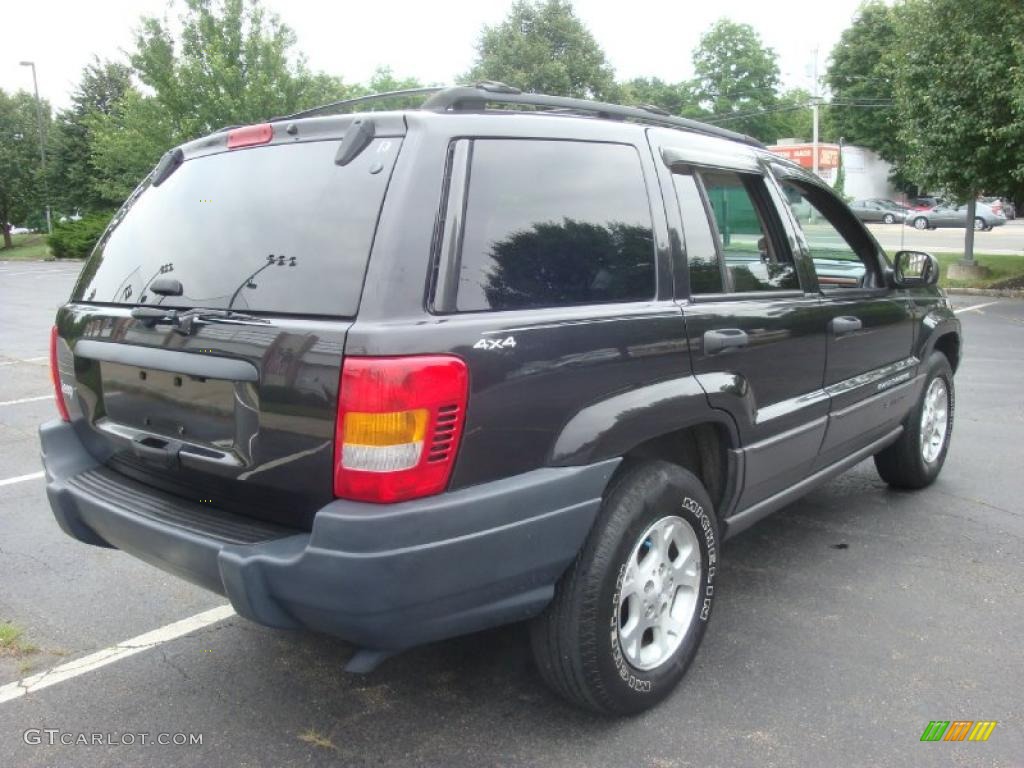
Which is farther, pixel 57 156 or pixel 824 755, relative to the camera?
pixel 57 156

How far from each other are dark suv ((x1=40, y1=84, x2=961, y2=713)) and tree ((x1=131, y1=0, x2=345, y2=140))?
22.3m

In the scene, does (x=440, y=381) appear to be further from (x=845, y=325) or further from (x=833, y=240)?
(x=833, y=240)

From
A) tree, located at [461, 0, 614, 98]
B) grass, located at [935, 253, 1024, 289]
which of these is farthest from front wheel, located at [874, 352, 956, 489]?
tree, located at [461, 0, 614, 98]

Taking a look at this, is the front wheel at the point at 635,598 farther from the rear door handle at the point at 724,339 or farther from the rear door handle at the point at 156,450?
the rear door handle at the point at 156,450

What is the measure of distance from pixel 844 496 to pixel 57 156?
44.1 metres

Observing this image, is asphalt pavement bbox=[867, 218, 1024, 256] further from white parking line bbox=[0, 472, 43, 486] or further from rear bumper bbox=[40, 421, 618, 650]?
rear bumper bbox=[40, 421, 618, 650]

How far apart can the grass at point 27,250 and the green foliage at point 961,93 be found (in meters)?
32.6

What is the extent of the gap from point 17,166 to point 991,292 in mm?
43963

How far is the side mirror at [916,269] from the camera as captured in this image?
14.4 feet

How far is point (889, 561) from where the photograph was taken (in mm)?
3908

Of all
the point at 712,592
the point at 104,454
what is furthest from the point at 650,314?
the point at 104,454

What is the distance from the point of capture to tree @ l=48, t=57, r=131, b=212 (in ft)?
131

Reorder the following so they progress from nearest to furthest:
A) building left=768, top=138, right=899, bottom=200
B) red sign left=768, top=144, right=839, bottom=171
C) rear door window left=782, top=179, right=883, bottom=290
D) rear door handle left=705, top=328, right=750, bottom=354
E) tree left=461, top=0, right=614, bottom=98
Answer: rear door handle left=705, top=328, right=750, bottom=354 → rear door window left=782, top=179, right=883, bottom=290 → tree left=461, top=0, right=614, bottom=98 → red sign left=768, top=144, right=839, bottom=171 → building left=768, top=138, right=899, bottom=200

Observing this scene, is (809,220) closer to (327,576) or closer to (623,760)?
(623,760)
